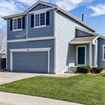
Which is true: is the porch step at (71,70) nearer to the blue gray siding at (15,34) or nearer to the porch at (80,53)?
the porch at (80,53)

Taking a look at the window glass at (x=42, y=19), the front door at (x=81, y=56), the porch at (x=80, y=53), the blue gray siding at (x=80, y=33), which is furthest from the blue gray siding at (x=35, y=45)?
the blue gray siding at (x=80, y=33)

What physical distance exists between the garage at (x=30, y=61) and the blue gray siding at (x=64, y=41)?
1.26 m

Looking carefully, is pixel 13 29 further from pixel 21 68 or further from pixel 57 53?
pixel 57 53

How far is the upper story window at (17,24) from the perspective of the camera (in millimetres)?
15112

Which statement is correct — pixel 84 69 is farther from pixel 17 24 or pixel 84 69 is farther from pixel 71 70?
pixel 17 24

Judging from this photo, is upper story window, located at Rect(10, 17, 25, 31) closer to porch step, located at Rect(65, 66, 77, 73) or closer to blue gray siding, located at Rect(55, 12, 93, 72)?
blue gray siding, located at Rect(55, 12, 93, 72)

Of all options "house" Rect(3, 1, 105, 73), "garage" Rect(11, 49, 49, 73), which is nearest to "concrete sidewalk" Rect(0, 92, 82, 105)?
"house" Rect(3, 1, 105, 73)

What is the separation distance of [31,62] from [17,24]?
15.0ft

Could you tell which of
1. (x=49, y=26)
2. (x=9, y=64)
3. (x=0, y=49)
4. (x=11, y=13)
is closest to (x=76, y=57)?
(x=49, y=26)

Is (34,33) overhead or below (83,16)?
below

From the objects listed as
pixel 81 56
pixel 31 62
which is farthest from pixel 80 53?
pixel 31 62

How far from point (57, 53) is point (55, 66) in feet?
4.07

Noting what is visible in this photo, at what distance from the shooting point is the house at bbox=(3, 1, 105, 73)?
13.2 metres

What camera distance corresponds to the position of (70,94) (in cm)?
605
